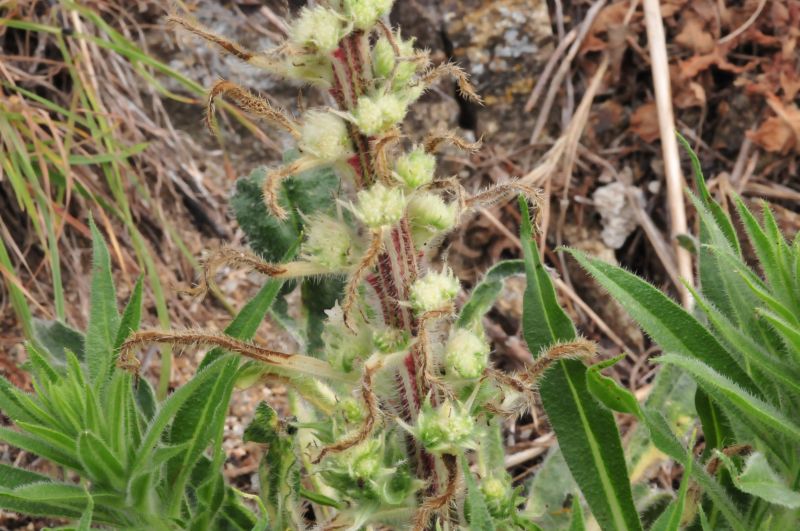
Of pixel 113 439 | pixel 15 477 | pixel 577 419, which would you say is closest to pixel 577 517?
pixel 577 419

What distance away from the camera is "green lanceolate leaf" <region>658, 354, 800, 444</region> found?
1.38m

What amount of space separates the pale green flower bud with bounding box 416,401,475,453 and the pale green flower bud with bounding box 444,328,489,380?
0.06 metres

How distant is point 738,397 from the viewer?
1.40 metres

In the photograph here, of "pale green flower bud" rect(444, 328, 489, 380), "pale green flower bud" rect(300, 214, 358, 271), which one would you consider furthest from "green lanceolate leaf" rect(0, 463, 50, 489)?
"pale green flower bud" rect(444, 328, 489, 380)

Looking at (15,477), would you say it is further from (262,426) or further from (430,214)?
(430,214)

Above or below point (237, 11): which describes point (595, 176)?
below

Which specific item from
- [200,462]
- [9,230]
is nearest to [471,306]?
[200,462]

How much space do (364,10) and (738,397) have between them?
2.54ft

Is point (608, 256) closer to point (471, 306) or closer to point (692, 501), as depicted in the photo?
point (471, 306)

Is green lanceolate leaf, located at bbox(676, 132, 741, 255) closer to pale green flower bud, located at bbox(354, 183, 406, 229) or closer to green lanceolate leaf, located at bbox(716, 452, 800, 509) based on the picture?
green lanceolate leaf, located at bbox(716, 452, 800, 509)

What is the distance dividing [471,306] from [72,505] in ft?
2.83

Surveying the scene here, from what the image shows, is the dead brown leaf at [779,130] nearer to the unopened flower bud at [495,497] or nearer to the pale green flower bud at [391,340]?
the unopened flower bud at [495,497]

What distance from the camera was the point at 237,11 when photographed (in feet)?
10.7

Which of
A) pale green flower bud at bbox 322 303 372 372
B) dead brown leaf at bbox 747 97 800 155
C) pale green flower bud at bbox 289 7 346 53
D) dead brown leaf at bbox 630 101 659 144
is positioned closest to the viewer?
pale green flower bud at bbox 289 7 346 53
